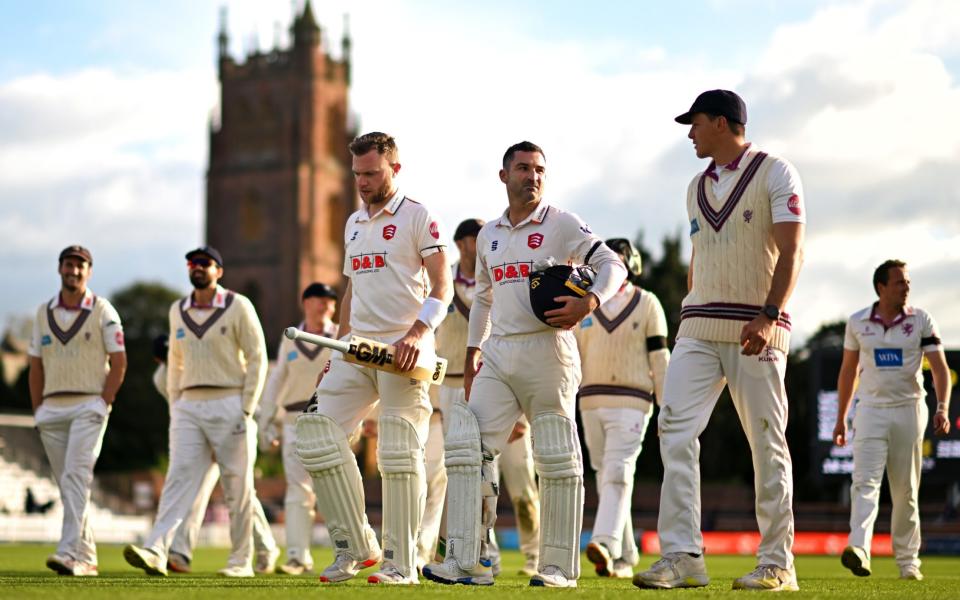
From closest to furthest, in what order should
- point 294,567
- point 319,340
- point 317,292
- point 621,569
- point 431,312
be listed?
1. point 319,340
2. point 431,312
3. point 621,569
4. point 294,567
5. point 317,292

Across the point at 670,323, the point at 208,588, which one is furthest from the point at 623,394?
the point at 670,323

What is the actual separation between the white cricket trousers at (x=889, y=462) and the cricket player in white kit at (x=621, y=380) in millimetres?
1776

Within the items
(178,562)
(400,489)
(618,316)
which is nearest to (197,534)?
(178,562)

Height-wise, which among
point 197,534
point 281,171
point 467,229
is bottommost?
point 197,534

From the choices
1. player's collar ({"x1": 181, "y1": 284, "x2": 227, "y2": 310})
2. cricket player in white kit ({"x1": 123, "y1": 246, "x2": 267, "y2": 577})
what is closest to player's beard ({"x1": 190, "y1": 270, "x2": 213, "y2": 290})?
cricket player in white kit ({"x1": 123, "y1": 246, "x2": 267, "y2": 577})

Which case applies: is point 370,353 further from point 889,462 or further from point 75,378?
point 889,462

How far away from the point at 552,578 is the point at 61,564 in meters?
Result: 5.05

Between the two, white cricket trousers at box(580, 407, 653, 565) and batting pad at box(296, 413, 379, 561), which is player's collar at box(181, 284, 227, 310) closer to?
white cricket trousers at box(580, 407, 653, 565)

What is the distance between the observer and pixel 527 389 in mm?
7992

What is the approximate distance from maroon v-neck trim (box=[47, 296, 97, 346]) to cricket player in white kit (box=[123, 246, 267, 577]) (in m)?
0.74

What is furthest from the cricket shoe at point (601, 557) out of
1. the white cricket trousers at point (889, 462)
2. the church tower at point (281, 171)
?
the church tower at point (281, 171)

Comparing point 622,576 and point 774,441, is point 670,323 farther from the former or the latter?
point 774,441

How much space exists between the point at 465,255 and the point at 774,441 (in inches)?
181

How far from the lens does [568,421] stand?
795 cm
